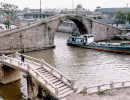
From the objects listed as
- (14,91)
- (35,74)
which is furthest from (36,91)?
(14,91)

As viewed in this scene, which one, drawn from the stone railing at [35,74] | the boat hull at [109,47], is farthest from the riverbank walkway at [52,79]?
the boat hull at [109,47]

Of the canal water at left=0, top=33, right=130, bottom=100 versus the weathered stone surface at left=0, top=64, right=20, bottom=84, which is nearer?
the canal water at left=0, top=33, right=130, bottom=100

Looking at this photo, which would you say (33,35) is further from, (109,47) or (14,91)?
(14,91)

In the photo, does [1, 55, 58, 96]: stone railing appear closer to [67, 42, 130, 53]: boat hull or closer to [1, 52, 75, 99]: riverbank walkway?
[1, 52, 75, 99]: riverbank walkway

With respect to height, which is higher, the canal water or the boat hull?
the boat hull

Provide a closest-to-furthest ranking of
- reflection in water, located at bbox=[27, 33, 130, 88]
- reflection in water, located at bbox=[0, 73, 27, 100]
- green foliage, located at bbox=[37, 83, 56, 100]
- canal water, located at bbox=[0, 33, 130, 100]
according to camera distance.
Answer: green foliage, located at bbox=[37, 83, 56, 100] → reflection in water, located at bbox=[0, 73, 27, 100] → canal water, located at bbox=[0, 33, 130, 100] → reflection in water, located at bbox=[27, 33, 130, 88]

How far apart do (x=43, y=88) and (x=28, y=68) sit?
3245 mm

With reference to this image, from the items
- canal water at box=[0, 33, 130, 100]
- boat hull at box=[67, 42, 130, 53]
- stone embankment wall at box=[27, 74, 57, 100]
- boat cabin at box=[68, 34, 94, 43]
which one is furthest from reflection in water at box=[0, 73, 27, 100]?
boat cabin at box=[68, 34, 94, 43]

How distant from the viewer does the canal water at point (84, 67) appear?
23.6 metres

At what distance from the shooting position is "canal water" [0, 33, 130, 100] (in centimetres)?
2358

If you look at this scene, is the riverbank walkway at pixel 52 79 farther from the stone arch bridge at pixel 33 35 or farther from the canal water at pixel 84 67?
the stone arch bridge at pixel 33 35

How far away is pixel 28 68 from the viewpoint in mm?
20312

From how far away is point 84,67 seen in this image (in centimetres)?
3111

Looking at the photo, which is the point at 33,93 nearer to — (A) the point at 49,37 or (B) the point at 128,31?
(A) the point at 49,37
